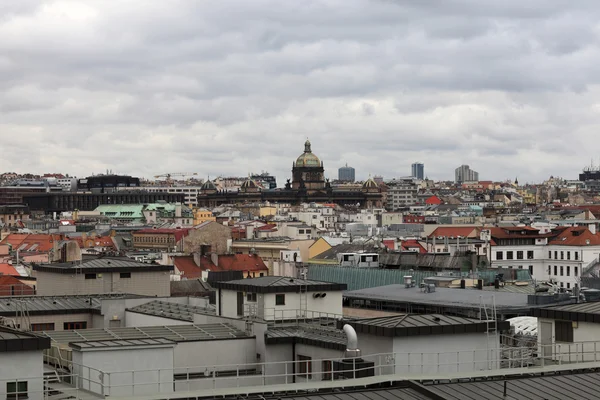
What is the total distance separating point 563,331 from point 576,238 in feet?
248

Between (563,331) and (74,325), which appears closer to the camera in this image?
(563,331)

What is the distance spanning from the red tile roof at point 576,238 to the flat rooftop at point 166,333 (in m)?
73.7

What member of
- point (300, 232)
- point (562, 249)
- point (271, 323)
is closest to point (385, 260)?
point (562, 249)

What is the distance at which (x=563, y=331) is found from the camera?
28.2m

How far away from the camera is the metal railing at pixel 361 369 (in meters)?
22.9

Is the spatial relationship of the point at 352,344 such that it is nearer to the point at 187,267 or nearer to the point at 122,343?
the point at 122,343

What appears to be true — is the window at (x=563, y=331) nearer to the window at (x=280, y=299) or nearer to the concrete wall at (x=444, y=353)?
the concrete wall at (x=444, y=353)

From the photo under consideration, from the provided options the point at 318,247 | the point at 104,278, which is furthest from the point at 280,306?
the point at 318,247

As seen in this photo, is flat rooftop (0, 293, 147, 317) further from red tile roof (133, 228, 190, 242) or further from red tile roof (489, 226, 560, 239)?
red tile roof (133, 228, 190, 242)

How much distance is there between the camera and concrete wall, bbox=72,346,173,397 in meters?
23.3

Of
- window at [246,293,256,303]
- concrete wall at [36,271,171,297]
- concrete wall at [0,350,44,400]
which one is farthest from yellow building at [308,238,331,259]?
concrete wall at [0,350,44,400]

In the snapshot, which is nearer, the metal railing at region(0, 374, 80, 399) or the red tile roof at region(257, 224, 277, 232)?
the metal railing at region(0, 374, 80, 399)

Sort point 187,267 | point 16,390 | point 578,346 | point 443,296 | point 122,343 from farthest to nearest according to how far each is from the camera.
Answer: point 187,267, point 443,296, point 578,346, point 122,343, point 16,390

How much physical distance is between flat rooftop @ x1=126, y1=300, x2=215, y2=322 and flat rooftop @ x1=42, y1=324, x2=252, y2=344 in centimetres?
312
